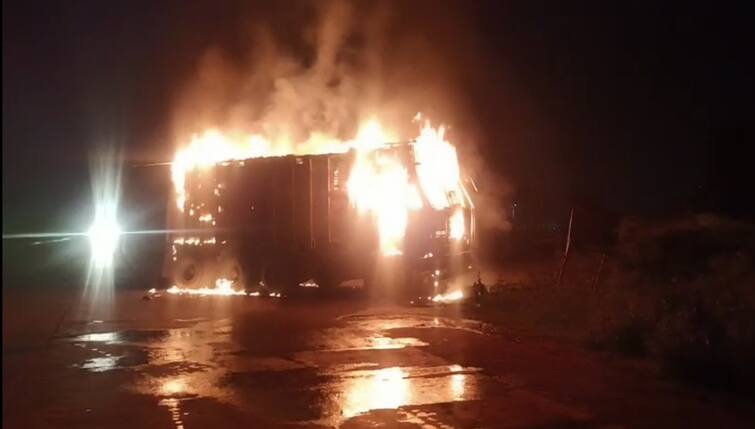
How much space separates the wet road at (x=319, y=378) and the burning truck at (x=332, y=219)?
4109 millimetres

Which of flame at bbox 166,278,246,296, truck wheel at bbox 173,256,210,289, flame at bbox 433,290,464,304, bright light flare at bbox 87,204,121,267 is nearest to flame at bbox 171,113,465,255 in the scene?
flame at bbox 433,290,464,304

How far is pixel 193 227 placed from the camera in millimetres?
23266

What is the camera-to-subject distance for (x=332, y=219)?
20094 mm

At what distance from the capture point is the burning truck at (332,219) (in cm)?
1911

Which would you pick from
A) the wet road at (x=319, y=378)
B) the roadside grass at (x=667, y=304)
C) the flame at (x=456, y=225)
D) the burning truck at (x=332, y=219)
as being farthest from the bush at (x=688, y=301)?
the burning truck at (x=332, y=219)

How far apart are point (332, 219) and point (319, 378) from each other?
A: 1029cm

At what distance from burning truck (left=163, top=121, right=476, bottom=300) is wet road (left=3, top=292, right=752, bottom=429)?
411 centimetres

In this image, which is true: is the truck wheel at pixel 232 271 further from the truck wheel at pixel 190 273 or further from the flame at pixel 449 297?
the flame at pixel 449 297

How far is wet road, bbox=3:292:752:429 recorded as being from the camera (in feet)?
26.3

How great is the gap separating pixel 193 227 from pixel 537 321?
1166 cm

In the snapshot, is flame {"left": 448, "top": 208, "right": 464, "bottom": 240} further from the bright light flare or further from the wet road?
the bright light flare

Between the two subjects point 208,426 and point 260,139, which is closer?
point 208,426

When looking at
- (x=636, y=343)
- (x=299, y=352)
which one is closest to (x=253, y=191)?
(x=299, y=352)

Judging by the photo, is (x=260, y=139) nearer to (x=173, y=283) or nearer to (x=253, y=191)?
(x=253, y=191)
